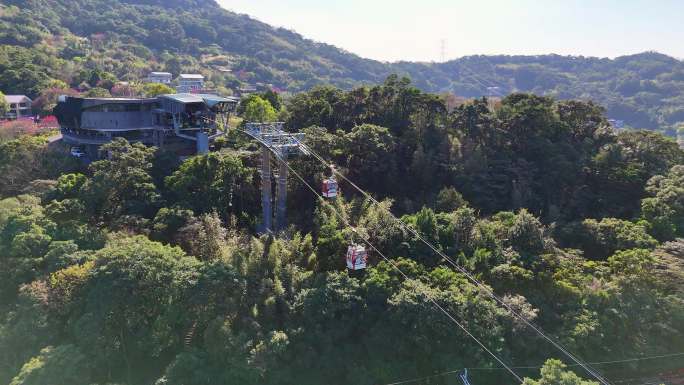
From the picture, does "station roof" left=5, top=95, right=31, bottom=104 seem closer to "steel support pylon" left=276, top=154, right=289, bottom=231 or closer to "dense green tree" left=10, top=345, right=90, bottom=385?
"steel support pylon" left=276, top=154, right=289, bottom=231

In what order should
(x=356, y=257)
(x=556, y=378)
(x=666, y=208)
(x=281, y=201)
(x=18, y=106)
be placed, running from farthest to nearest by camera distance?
(x=18, y=106) < (x=666, y=208) < (x=281, y=201) < (x=356, y=257) < (x=556, y=378)

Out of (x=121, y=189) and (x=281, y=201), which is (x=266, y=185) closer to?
(x=281, y=201)

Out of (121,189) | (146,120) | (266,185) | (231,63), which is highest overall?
(231,63)

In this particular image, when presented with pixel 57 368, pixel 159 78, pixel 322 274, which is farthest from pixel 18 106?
pixel 322 274

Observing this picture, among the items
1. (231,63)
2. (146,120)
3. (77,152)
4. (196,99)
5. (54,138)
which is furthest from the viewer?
(231,63)

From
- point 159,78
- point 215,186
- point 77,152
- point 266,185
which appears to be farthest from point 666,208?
point 159,78

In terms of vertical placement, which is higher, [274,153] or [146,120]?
[146,120]

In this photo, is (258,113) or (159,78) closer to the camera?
(258,113)
